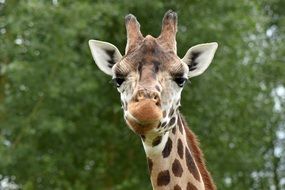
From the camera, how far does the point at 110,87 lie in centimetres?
1984

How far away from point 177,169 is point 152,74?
1094 millimetres

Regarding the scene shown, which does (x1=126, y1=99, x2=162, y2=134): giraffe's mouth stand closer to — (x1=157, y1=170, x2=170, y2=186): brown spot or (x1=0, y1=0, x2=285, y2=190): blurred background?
(x1=157, y1=170, x2=170, y2=186): brown spot

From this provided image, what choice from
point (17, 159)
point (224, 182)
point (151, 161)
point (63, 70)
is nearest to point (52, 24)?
point (63, 70)

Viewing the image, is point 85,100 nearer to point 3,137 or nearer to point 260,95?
point 3,137

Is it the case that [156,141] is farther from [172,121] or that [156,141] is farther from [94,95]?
[94,95]

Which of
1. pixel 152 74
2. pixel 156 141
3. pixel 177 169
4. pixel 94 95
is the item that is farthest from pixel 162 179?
pixel 94 95

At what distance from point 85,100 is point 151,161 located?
38.1 feet

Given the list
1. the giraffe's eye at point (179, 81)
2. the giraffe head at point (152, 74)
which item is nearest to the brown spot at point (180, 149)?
the giraffe head at point (152, 74)

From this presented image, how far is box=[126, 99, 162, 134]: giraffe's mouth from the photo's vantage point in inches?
275

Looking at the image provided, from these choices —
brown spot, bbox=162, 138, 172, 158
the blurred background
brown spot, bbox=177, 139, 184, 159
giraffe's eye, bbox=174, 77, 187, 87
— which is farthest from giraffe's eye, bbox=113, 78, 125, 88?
the blurred background

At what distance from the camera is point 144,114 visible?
6.99 meters

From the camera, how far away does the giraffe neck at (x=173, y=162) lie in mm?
7820

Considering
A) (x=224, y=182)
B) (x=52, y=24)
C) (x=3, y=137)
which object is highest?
(x=52, y=24)

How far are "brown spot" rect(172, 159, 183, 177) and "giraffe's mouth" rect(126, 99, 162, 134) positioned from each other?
3.00 feet
